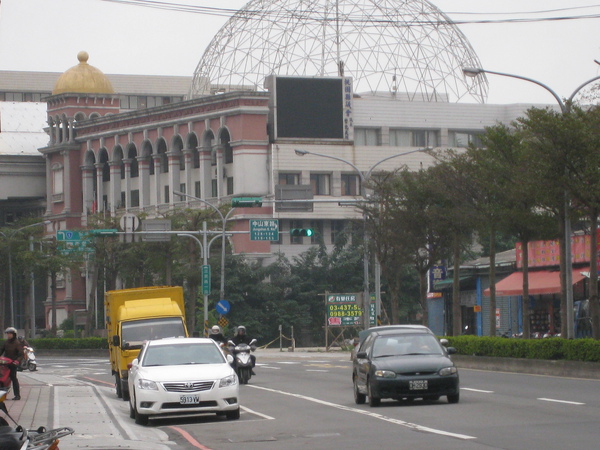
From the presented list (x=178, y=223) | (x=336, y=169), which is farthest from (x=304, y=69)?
(x=178, y=223)

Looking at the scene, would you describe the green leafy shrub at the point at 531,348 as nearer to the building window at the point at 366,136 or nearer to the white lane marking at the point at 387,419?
the white lane marking at the point at 387,419

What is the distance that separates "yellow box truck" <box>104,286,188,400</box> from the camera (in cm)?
2900

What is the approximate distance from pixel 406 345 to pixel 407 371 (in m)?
1.17

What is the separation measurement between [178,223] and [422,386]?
4710 centimetres

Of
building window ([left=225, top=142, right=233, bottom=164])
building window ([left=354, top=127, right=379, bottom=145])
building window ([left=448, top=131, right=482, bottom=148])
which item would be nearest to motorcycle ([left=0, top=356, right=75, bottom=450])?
building window ([left=225, top=142, right=233, bottom=164])

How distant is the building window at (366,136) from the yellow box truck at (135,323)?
183 ft

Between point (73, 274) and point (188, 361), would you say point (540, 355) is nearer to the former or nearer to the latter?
point (188, 361)

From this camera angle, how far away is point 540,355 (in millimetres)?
33250

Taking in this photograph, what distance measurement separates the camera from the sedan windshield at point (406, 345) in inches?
883

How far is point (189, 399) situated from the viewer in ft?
→ 65.2

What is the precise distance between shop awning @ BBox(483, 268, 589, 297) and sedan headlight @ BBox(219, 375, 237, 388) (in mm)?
32674

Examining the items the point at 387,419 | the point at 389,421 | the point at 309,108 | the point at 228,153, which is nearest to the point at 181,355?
the point at 387,419

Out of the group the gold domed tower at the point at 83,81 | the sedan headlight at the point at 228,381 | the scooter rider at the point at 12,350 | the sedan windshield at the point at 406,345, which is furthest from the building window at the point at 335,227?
the sedan headlight at the point at 228,381

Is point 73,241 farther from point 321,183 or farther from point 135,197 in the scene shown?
point 321,183
